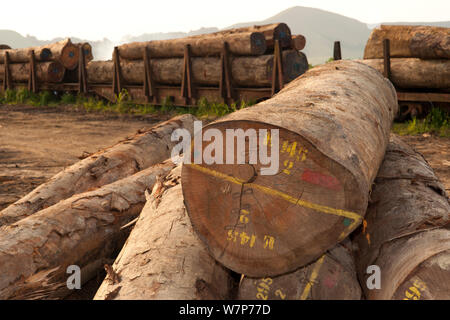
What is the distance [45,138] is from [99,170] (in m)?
5.18

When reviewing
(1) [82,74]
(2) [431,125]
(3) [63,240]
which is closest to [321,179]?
(3) [63,240]

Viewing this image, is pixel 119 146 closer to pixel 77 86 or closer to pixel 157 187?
pixel 157 187

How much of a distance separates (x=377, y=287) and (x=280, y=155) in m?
0.85

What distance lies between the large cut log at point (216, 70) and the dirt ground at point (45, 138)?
132 cm

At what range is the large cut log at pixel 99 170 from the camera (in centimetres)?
360

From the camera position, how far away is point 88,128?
379 inches

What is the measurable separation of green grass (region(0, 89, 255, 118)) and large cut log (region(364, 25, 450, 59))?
2968 millimetres

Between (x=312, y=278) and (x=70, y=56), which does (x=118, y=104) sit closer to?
(x=70, y=56)

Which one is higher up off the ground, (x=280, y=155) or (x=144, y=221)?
(x=280, y=155)

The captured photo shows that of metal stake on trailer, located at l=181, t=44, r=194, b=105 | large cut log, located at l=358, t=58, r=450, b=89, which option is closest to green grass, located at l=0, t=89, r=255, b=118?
metal stake on trailer, located at l=181, t=44, r=194, b=105

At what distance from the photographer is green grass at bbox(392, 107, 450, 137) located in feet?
25.3

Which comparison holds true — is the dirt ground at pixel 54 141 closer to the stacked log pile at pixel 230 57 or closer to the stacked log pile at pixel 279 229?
the stacked log pile at pixel 230 57

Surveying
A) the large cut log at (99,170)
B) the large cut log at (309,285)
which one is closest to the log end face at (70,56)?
the large cut log at (99,170)

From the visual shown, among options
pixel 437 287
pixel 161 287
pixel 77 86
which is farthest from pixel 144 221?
pixel 77 86
